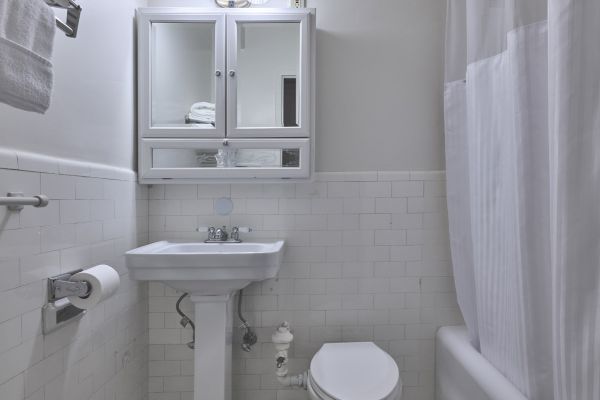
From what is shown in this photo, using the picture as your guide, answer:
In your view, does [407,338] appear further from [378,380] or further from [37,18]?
[37,18]

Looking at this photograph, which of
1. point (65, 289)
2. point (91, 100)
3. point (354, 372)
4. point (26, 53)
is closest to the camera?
point (26, 53)

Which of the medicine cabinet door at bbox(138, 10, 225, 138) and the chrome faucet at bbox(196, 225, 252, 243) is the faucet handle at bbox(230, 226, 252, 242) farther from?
the medicine cabinet door at bbox(138, 10, 225, 138)

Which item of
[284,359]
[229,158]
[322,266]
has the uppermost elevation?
[229,158]

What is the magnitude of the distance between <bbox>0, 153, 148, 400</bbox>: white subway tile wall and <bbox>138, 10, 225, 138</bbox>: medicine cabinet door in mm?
345

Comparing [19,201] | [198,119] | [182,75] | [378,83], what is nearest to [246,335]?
[198,119]

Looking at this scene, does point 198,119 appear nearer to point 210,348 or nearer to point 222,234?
point 222,234

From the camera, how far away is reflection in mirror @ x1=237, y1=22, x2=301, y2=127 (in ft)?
5.69

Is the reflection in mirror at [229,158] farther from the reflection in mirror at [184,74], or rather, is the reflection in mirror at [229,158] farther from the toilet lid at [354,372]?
the toilet lid at [354,372]

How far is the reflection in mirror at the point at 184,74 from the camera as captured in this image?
5.69ft

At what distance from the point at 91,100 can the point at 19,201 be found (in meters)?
0.59

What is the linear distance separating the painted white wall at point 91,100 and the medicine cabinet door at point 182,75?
3.1 inches

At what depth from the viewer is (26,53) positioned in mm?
708

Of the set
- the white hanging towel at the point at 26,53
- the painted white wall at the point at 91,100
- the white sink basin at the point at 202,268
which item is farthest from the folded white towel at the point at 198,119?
the white hanging towel at the point at 26,53

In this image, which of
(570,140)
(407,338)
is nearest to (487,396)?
(407,338)
